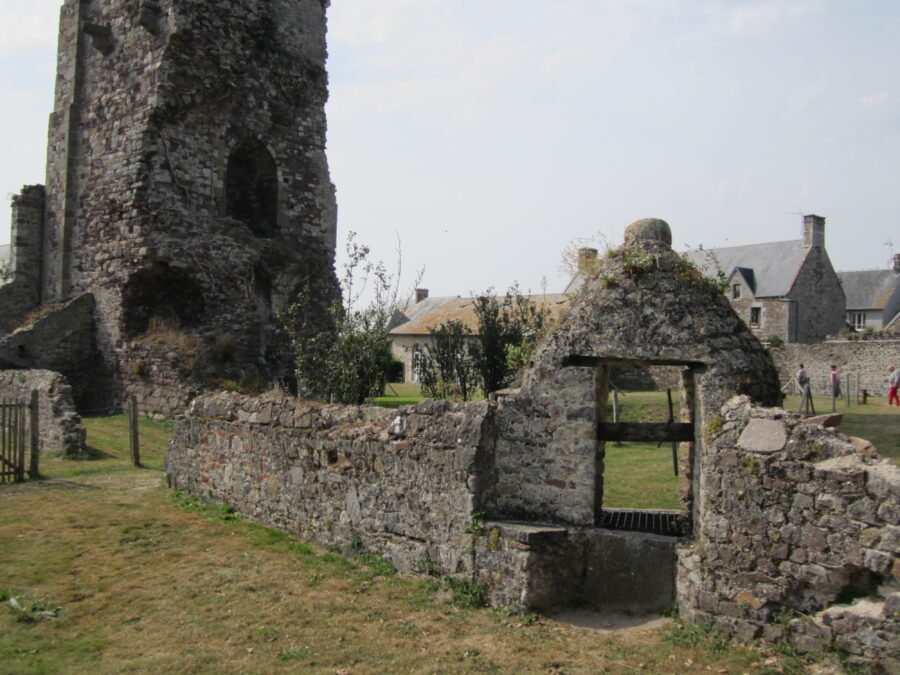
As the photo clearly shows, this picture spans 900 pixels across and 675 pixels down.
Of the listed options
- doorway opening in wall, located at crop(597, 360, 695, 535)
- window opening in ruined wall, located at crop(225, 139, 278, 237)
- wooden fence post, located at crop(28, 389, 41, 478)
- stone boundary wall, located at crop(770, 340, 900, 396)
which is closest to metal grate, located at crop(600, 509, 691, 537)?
doorway opening in wall, located at crop(597, 360, 695, 535)

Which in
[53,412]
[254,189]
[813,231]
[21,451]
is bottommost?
[21,451]

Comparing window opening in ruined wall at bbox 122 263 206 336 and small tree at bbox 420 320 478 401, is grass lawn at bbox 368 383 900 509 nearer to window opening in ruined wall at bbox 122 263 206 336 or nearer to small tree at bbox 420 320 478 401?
small tree at bbox 420 320 478 401

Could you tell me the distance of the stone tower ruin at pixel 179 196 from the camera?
55.4ft

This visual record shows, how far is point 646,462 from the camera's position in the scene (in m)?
14.1

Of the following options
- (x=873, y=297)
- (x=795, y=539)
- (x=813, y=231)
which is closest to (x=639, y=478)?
(x=795, y=539)

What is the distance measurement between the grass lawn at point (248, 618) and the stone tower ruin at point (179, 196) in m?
8.49

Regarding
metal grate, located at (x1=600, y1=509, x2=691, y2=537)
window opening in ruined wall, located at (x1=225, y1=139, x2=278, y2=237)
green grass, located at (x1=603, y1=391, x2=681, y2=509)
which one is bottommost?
green grass, located at (x1=603, y1=391, x2=681, y2=509)

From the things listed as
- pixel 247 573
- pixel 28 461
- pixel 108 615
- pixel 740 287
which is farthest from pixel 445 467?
pixel 740 287

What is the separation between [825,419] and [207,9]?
54.2ft

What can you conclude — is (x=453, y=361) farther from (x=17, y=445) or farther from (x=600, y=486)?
(x=600, y=486)

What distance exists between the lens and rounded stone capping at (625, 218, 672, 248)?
6840 mm

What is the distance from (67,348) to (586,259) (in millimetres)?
15455

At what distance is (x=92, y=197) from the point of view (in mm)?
18297

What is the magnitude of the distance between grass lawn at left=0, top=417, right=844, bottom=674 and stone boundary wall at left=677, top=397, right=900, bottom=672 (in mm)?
289
